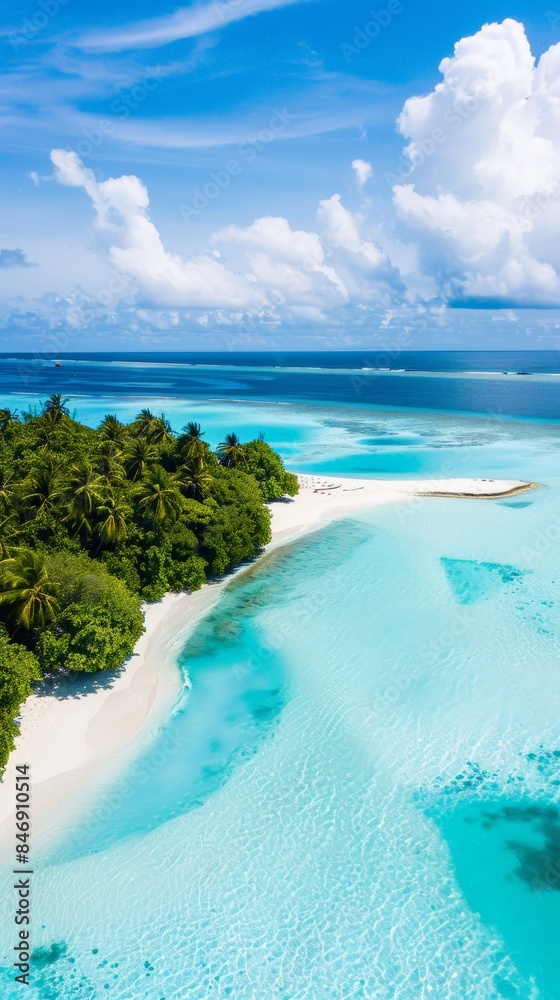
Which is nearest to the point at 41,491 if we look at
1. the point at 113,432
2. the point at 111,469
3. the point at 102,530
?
the point at 111,469

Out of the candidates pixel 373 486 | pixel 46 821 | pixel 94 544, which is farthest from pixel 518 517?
pixel 46 821

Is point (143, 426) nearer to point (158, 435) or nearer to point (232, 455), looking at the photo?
point (158, 435)

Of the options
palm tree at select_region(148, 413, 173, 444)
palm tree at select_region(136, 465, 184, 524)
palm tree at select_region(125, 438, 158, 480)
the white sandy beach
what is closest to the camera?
the white sandy beach

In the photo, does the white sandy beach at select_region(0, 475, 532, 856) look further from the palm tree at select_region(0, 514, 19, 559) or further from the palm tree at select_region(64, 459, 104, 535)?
the palm tree at select_region(0, 514, 19, 559)

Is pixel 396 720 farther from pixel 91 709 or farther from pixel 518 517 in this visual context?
pixel 518 517

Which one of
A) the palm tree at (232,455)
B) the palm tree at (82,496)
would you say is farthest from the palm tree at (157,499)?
the palm tree at (232,455)

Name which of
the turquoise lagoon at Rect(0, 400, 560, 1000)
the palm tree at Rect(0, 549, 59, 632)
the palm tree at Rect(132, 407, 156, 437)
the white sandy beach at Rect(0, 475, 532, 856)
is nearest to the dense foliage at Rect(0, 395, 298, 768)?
the palm tree at Rect(0, 549, 59, 632)

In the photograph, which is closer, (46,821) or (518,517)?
(46,821)
